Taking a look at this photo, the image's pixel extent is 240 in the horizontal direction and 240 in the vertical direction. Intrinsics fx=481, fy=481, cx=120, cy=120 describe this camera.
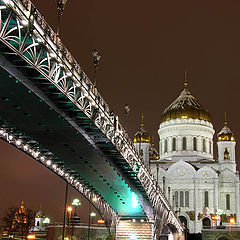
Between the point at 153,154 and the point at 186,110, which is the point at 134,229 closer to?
the point at 186,110

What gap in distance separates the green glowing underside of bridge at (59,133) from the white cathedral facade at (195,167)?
127 ft

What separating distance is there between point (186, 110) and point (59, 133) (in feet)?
232

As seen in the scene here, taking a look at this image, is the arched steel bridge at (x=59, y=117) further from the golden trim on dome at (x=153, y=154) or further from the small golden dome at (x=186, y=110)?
the golden trim on dome at (x=153, y=154)

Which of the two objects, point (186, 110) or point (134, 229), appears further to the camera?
point (186, 110)

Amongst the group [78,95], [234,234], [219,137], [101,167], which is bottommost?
[234,234]

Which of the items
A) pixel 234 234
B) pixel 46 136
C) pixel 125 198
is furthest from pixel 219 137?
pixel 46 136

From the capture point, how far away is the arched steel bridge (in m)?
20.5

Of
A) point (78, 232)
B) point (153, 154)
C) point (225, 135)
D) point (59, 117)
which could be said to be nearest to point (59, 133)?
point (59, 117)

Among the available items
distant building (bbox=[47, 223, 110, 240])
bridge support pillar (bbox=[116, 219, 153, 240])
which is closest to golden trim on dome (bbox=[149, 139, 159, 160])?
distant building (bbox=[47, 223, 110, 240])

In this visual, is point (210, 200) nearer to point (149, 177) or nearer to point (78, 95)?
point (149, 177)

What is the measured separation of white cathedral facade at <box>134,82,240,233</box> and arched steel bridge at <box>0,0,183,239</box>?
1488 inches

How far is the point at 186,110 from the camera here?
98.6 meters

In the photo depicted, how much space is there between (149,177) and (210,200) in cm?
4402

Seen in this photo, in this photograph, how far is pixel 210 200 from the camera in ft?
287
